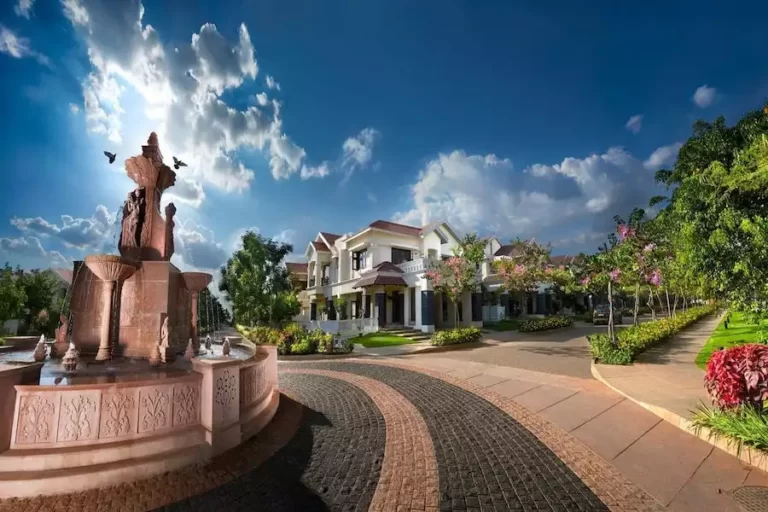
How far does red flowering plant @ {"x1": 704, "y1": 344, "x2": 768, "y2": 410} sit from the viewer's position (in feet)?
17.0

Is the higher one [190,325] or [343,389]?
[190,325]

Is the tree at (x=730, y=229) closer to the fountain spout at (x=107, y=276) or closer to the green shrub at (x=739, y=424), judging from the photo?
the green shrub at (x=739, y=424)

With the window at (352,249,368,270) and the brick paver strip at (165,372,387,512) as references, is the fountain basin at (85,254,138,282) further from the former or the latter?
the window at (352,249,368,270)

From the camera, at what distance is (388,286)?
27797 mm

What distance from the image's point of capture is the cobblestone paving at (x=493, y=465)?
4004 mm

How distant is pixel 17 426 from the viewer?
4.09 metres

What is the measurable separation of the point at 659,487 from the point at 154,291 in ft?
30.9

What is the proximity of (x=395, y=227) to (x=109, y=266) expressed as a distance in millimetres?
26036

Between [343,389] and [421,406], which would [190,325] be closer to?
[343,389]

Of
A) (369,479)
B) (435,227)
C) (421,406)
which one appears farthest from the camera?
(435,227)

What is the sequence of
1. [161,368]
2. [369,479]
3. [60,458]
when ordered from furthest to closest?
[161,368] < [369,479] < [60,458]

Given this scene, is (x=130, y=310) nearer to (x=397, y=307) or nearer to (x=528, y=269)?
(x=397, y=307)

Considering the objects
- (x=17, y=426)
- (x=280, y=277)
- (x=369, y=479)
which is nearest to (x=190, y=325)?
(x=17, y=426)

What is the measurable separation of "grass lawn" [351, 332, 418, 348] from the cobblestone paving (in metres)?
12.6
